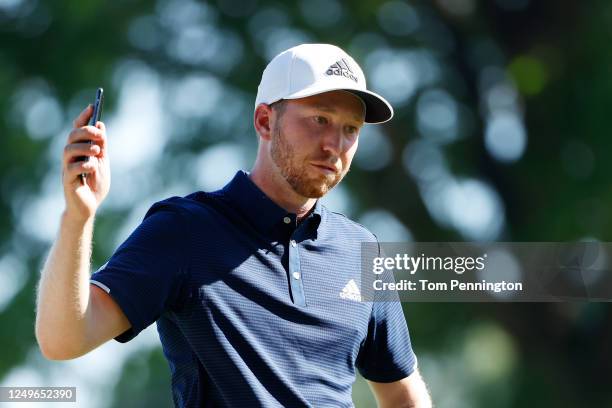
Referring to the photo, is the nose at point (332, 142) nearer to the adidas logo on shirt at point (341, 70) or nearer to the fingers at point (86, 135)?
the adidas logo on shirt at point (341, 70)

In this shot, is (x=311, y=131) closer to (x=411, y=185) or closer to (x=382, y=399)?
(x=382, y=399)

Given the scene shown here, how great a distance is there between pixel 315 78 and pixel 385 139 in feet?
18.0

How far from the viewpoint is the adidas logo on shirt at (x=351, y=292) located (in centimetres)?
309

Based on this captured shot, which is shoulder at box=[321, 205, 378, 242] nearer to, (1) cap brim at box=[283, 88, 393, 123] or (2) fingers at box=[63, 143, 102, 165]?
(1) cap brim at box=[283, 88, 393, 123]

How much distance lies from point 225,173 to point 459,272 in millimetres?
2506

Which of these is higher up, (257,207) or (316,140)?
(316,140)

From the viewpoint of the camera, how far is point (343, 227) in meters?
3.29

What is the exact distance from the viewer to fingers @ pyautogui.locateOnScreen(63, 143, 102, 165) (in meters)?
2.47

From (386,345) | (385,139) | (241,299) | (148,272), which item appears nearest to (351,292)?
(386,345)

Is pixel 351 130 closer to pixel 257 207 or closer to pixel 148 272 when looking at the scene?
pixel 257 207

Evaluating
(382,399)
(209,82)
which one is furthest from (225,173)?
(382,399)

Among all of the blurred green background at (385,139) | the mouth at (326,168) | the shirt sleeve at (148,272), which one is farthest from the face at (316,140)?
the blurred green background at (385,139)

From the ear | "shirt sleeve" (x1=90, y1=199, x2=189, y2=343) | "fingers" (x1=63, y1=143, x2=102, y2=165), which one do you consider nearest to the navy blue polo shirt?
"shirt sleeve" (x1=90, y1=199, x2=189, y2=343)

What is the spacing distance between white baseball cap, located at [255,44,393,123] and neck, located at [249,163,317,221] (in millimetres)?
202
